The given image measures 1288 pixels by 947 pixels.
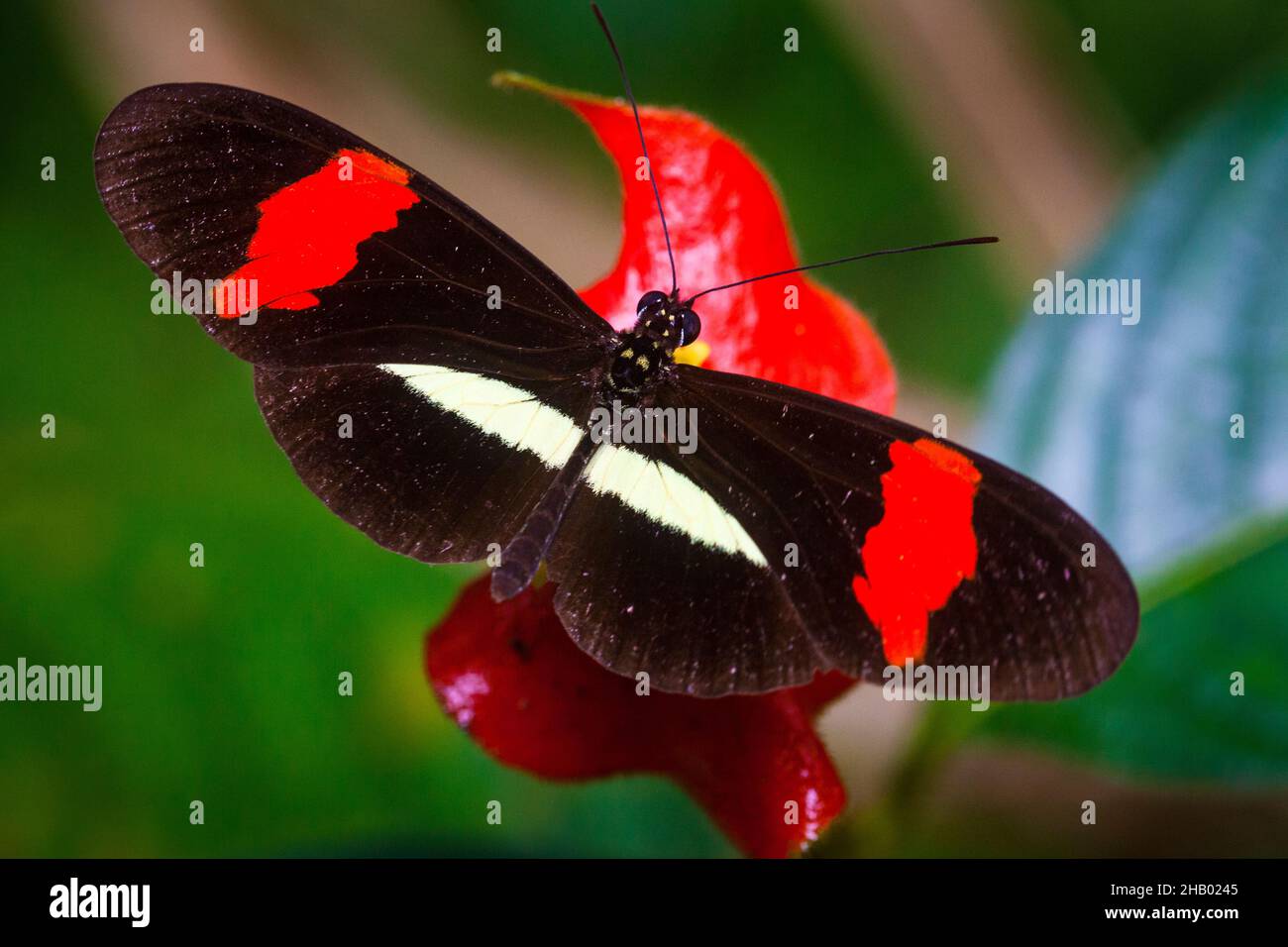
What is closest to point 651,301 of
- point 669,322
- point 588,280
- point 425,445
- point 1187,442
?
point 669,322

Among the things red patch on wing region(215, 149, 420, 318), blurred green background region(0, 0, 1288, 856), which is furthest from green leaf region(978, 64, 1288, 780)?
red patch on wing region(215, 149, 420, 318)

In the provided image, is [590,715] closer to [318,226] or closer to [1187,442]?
[318,226]

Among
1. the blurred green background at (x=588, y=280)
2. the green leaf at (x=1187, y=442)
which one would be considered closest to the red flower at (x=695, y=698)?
the blurred green background at (x=588, y=280)

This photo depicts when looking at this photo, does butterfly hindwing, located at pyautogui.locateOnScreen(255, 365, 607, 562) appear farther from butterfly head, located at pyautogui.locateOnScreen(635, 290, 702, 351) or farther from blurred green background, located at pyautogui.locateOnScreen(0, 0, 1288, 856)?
blurred green background, located at pyautogui.locateOnScreen(0, 0, 1288, 856)

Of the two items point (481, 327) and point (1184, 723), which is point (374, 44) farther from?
point (1184, 723)

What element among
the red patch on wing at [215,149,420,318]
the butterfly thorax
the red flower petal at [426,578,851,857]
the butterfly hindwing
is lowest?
the red flower petal at [426,578,851,857]

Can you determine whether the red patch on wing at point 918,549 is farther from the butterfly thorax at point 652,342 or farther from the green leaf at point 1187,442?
the green leaf at point 1187,442
